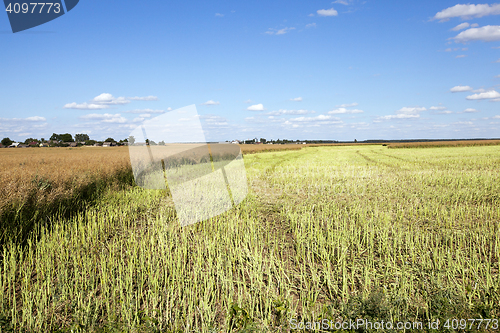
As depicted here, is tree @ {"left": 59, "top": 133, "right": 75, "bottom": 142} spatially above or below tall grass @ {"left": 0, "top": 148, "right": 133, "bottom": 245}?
above

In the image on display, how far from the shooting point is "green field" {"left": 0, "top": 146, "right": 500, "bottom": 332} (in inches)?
116

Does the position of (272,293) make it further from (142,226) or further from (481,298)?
(142,226)

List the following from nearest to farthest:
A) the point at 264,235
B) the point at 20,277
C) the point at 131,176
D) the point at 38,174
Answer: the point at 20,277
the point at 264,235
the point at 38,174
the point at 131,176

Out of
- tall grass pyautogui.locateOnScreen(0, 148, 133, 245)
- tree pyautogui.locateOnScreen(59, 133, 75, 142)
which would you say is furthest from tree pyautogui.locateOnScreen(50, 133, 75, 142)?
tall grass pyautogui.locateOnScreen(0, 148, 133, 245)

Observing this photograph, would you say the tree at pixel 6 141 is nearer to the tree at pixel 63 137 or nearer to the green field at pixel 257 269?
the tree at pixel 63 137

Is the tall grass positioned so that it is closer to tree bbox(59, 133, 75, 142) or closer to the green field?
the green field

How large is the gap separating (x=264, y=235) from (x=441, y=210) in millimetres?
4535

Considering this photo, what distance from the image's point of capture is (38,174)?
22.0 feet

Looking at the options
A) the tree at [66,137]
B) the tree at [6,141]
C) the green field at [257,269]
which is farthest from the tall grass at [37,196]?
the tree at [66,137]

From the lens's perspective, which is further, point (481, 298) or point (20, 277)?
point (20, 277)

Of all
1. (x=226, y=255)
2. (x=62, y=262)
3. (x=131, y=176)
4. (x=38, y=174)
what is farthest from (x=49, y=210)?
(x=131, y=176)

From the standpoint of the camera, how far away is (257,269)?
395 centimetres

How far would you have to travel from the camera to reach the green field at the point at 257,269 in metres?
2.95

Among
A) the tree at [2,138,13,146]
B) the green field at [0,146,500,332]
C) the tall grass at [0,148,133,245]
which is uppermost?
the tree at [2,138,13,146]
